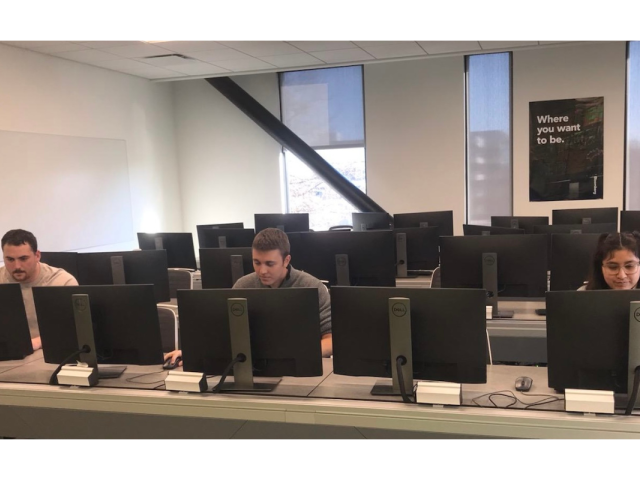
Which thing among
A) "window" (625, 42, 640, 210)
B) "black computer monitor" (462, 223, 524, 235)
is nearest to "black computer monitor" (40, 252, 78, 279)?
"black computer monitor" (462, 223, 524, 235)

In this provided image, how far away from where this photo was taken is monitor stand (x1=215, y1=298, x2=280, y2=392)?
6.48 ft

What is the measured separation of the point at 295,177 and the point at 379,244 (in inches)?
169

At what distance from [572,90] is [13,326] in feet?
19.7

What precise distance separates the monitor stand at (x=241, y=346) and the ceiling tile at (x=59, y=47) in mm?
4112

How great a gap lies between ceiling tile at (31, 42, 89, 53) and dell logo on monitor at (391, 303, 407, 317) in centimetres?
447

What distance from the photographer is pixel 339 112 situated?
7.11m

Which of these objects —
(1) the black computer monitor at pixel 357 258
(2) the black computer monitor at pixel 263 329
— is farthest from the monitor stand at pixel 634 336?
A: (1) the black computer monitor at pixel 357 258

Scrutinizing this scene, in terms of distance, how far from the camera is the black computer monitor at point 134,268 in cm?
331

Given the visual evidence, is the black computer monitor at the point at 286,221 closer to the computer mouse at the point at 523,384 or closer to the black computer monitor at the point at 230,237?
the black computer monitor at the point at 230,237

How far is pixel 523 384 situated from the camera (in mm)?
1979

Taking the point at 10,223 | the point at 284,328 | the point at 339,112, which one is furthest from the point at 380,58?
the point at 284,328

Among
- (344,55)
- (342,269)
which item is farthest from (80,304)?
(344,55)

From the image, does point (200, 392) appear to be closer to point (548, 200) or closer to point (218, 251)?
point (218, 251)

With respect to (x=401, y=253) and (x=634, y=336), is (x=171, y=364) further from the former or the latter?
(x=401, y=253)
